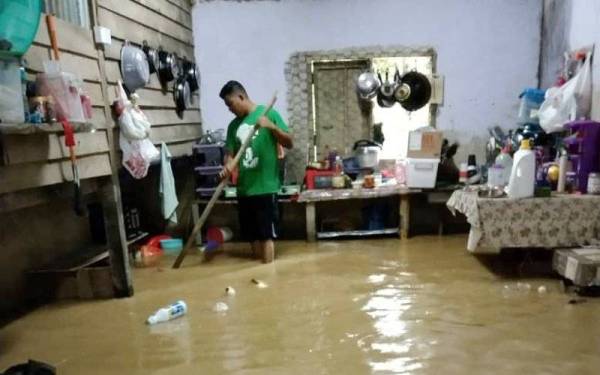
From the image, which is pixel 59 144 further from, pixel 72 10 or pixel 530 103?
pixel 530 103

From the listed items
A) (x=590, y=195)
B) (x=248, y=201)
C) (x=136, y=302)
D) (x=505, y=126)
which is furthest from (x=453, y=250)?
(x=136, y=302)

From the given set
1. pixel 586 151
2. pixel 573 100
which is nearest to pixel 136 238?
pixel 586 151

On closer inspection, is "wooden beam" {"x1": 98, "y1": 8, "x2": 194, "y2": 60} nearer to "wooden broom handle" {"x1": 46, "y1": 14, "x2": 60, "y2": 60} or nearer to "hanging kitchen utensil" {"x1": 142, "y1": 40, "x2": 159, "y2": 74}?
"hanging kitchen utensil" {"x1": 142, "y1": 40, "x2": 159, "y2": 74}

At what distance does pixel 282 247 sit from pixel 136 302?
176 cm

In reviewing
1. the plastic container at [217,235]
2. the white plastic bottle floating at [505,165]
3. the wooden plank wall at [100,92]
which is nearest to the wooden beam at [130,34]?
the wooden plank wall at [100,92]

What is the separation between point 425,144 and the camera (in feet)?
14.5

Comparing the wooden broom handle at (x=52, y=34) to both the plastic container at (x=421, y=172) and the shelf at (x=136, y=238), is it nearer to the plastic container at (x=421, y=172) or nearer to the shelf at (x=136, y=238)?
the shelf at (x=136, y=238)

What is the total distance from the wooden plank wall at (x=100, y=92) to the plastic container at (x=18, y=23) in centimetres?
38

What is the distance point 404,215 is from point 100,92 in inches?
120

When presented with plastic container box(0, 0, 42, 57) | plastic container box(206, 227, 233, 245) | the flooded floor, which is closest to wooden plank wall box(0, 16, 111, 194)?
plastic container box(0, 0, 42, 57)

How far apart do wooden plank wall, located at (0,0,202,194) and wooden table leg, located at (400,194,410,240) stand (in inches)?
90.2

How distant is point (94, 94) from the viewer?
121 inches

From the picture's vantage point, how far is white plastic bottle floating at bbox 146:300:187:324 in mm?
2840

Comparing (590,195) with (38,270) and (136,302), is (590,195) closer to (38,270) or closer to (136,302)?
(136,302)
